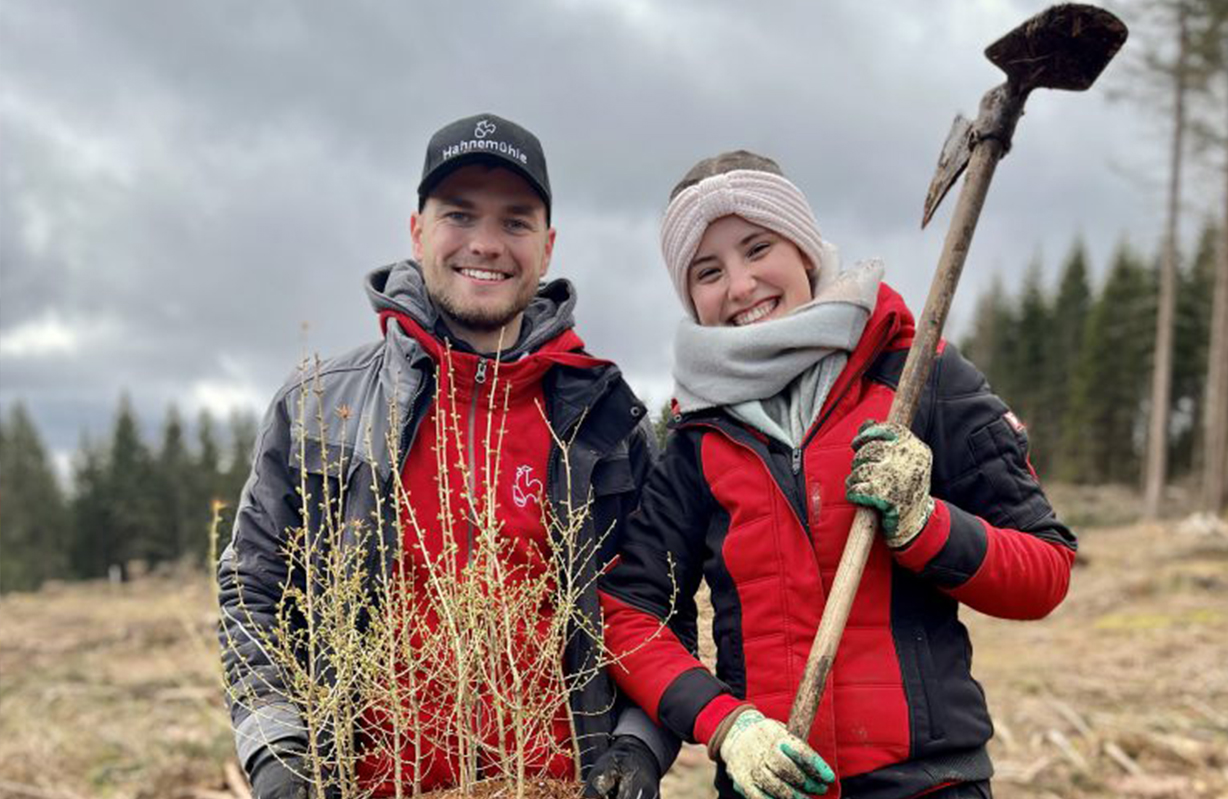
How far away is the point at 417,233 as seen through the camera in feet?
10.9

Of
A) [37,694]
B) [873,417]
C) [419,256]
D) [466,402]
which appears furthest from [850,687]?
[37,694]

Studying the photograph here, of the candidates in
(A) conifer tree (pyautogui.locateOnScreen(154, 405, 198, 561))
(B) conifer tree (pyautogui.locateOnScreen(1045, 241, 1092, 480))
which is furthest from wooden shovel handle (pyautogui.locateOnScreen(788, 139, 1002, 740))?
(A) conifer tree (pyautogui.locateOnScreen(154, 405, 198, 561))

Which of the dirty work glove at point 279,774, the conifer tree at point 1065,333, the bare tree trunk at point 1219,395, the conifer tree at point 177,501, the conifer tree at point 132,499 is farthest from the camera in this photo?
the conifer tree at point 177,501

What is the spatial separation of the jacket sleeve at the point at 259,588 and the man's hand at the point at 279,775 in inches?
1.4

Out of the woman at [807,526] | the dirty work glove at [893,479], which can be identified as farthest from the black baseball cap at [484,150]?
the dirty work glove at [893,479]

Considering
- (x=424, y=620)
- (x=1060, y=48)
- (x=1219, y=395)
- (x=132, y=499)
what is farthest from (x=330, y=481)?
Answer: (x=132, y=499)

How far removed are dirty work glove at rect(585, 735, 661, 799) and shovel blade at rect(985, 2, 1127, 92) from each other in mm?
2202

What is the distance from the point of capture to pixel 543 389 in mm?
3033

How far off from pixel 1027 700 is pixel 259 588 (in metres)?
6.91

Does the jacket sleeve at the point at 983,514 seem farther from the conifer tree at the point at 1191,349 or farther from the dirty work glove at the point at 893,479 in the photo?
the conifer tree at the point at 1191,349

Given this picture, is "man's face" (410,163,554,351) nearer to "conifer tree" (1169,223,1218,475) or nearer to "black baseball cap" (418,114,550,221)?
"black baseball cap" (418,114,550,221)

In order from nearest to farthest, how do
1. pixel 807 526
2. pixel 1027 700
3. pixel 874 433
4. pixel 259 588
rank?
pixel 874 433, pixel 807 526, pixel 259 588, pixel 1027 700

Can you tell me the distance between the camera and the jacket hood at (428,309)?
3002 millimetres

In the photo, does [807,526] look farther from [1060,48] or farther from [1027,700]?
[1027,700]
